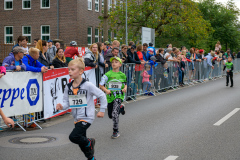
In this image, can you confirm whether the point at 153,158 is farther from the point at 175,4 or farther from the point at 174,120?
the point at 175,4

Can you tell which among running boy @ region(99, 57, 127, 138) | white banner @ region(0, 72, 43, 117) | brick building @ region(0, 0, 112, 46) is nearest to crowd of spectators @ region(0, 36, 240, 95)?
white banner @ region(0, 72, 43, 117)

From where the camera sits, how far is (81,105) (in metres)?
5.71

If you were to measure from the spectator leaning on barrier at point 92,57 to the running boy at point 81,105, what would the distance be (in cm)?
627

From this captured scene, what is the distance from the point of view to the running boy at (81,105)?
563 centimetres

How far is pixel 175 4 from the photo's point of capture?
36.0 meters

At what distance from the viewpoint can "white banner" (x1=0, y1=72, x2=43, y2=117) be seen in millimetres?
8461

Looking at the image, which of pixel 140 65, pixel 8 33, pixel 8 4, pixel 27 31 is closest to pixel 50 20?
pixel 27 31

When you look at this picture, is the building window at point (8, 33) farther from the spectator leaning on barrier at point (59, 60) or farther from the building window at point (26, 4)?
the spectator leaning on barrier at point (59, 60)

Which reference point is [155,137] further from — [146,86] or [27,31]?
[27,31]

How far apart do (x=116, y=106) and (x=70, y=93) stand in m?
2.44

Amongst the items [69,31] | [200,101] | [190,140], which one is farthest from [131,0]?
[190,140]

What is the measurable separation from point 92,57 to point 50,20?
81.5 feet

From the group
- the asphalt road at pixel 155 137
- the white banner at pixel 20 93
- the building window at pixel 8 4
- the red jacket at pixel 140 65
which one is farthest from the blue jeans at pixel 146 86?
the building window at pixel 8 4

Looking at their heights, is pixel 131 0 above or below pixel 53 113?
above
